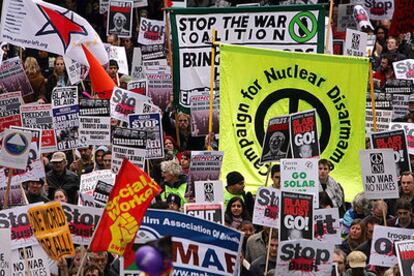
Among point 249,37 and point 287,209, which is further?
point 249,37

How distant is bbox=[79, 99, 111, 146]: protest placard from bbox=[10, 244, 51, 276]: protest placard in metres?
4.77

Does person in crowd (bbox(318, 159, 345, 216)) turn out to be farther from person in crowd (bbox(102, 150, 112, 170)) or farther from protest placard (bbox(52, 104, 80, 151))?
protest placard (bbox(52, 104, 80, 151))

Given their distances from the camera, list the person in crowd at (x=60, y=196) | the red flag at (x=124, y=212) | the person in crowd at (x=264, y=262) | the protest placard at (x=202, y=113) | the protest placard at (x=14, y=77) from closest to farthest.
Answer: the red flag at (x=124, y=212) < the person in crowd at (x=264, y=262) < the person in crowd at (x=60, y=196) < the protest placard at (x=202, y=113) < the protest placard at (x=14, y=77)

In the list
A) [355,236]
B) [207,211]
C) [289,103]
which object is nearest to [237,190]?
[289,103]

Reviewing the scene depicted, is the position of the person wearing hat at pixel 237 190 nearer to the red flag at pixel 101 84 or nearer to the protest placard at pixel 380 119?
the protest placard at pixel 380 119

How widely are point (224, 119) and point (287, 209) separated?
11.3 ft

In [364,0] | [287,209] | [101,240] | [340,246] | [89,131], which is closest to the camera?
[101,240]

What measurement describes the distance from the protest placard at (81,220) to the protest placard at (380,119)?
6011 mm

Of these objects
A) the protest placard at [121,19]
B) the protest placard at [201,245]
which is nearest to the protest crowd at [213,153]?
the protest placard at [201,245]

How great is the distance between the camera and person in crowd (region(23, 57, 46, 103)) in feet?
84.1

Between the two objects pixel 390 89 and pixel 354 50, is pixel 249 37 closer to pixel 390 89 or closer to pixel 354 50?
pixel 390 89

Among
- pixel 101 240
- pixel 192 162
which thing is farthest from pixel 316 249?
pixel 192 162

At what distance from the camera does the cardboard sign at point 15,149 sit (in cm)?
1828

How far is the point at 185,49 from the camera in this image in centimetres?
2191
